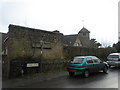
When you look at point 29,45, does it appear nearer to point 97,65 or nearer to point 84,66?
point 84,66

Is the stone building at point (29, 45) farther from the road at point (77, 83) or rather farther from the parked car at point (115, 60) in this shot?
the parked car at point (115, 60)

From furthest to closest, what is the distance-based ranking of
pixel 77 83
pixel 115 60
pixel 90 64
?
pixel 115 60 < pixel 90 64 < pixel 77 83

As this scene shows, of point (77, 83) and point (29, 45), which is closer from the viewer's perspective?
point (77, 83)

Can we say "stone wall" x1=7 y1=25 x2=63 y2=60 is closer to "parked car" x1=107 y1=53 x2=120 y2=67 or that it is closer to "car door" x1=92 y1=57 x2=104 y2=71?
"car door" x1=92 y1=57 x2=104 y2=71

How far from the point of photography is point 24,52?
1292cm

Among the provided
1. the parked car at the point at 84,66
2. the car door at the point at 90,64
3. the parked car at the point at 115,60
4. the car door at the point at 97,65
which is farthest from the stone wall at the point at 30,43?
the parked car at the point at 115,60

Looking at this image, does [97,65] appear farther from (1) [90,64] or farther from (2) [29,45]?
(2) [29,45]

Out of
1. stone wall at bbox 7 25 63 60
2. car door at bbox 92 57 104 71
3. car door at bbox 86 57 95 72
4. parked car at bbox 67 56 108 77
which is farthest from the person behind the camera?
stone wall at bbox 7 25 63 60

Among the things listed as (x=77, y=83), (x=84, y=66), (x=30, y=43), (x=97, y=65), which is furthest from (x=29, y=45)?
(x=97, y=65)

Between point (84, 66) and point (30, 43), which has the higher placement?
point (30, 43)

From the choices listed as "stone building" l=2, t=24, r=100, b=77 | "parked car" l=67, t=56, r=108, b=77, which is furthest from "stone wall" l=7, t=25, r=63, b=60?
"parked car" l=67, t=56, r=108, b=77

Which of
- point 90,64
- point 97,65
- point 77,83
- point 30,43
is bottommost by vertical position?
point 77,83

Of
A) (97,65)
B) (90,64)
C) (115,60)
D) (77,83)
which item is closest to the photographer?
(77,83)

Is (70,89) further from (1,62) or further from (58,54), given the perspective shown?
(58,54)
